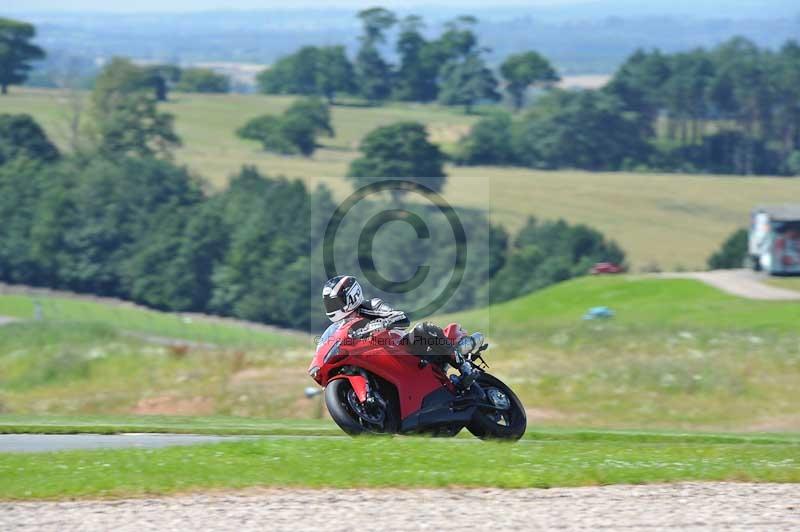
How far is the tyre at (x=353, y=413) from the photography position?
14.7 m

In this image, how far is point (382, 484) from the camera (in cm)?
1249

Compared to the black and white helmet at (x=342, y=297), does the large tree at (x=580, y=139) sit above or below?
above

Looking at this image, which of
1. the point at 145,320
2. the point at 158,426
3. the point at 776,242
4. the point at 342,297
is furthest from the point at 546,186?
the point at 342,297

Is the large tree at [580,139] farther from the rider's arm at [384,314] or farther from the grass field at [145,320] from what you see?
the rider's arm at [384,314]

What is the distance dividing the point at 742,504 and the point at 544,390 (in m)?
22.0

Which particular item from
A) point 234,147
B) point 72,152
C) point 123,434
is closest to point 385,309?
point 123,434

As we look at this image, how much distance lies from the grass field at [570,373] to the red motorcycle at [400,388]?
1355cm

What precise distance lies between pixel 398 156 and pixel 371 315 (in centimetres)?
12688

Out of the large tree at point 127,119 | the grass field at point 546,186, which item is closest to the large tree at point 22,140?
the large tree at point 127,119

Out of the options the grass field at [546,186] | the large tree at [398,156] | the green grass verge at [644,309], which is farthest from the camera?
the large tree at [398,156]

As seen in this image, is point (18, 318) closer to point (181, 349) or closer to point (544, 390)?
point (181, 349)

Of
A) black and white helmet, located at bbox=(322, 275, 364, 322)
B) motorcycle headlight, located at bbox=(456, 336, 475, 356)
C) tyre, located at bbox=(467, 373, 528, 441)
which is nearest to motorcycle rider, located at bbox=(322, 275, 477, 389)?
black and white helmet, located at bbox=(322, 275, 364, 322)

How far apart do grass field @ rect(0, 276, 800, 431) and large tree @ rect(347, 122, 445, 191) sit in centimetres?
8319

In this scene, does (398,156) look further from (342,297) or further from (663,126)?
(342,297)
